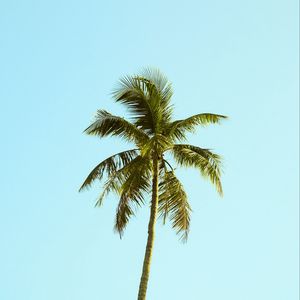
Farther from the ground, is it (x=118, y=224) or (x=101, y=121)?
(x=101, y=121)

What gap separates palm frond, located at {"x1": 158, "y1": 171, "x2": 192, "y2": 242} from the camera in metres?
22.3

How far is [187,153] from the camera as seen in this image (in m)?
22.5

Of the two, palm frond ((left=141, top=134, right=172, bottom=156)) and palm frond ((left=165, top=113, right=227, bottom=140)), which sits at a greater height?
palm frond ((left=165, top=113, right=227, bottom=140))

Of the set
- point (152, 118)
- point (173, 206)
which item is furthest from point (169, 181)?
point (152, 118)

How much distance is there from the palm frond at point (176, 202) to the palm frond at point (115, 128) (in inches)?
68.0

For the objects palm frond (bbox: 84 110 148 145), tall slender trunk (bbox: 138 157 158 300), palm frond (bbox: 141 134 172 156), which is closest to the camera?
tall slender trunk (bbox: 138 157 158 300)

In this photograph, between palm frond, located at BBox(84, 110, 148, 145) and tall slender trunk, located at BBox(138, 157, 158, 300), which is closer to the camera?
tall slender trunk, located at BBox(138, 157, 158, 300)

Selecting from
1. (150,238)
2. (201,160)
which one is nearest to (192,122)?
(201,160)

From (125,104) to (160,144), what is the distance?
2852mm

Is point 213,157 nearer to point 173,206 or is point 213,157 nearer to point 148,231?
point 173,206

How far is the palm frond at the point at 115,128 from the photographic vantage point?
878 inches

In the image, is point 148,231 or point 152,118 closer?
point 148,231

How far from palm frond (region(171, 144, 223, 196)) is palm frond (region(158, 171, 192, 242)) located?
0.74 metres

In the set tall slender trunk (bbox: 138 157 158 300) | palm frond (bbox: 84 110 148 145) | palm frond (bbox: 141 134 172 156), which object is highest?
palm frond (bbox: 84 110 148 145)
